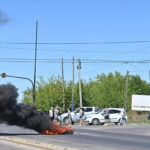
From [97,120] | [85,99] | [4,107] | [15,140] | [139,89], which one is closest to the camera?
[15,140]

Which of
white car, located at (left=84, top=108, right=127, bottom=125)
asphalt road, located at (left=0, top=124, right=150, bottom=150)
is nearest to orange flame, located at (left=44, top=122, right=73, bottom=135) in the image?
asphalt road, located at (left=0, top=124, right=150, bottom=150)

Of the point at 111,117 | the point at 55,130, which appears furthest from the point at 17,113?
the point at 111,117

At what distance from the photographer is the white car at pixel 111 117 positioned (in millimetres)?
38991

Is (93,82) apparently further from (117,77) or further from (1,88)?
(1,88)

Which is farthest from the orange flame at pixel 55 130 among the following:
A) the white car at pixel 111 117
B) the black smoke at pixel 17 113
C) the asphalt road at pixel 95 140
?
the white car at pixel 111 117

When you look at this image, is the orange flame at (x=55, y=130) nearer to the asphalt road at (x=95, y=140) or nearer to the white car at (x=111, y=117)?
the asphalt road at (x=95, y=140)

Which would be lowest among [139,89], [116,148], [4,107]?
[116,148]

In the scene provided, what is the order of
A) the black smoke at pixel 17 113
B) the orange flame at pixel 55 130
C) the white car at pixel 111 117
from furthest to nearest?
the white car at pixel 111 117
the orange flame at pixel 55 130
the black smoke at pixel 17 113

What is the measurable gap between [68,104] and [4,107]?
5502 centimetres

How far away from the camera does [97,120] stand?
132 feet

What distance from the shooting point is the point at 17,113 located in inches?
866

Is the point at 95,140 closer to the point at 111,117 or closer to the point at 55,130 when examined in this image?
the point at 55,130

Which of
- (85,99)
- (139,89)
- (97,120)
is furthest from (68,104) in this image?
(97,120)

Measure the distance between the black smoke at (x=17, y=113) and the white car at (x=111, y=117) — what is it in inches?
670
